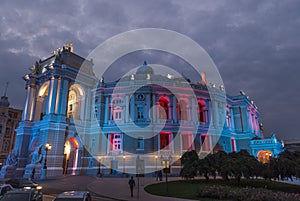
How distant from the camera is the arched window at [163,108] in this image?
170 feet

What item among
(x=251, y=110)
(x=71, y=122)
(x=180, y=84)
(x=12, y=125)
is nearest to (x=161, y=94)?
(x=180, y=84)

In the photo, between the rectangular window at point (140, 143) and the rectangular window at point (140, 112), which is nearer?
the rectangular window at point (140, 143)

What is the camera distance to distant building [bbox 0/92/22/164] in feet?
229

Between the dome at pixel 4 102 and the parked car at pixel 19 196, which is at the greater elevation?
the dome at pixel 4 102

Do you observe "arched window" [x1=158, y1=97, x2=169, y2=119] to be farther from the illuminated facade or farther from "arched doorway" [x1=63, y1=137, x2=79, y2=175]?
"arched doorway" [x1=63, y1=137, x2=79, y2=175]

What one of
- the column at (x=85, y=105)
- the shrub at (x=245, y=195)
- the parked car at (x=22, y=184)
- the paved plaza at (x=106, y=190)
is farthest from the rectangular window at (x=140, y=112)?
the shrub at (x=245, y=195)

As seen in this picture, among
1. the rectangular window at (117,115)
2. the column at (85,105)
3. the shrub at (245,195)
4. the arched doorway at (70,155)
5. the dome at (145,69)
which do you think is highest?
the dome at (145,69)

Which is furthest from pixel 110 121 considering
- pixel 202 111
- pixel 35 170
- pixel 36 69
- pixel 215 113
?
pixel 215 113

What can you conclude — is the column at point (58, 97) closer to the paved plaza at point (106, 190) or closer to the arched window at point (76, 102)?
the arched window at point (76, 102)

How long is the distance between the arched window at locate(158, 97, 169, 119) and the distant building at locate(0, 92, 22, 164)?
51334mm

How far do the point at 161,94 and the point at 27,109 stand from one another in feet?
102

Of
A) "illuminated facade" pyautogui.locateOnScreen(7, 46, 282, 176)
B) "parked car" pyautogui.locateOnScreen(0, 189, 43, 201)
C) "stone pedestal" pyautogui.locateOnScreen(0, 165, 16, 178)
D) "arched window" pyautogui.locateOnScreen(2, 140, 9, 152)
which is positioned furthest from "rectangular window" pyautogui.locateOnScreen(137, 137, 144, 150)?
"arched window" pyautogui.locateOnScreen(2, 140, 9, 152)

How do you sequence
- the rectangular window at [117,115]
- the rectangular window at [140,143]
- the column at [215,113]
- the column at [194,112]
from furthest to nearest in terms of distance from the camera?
the column at [215,113], the column at [194,112], the rectangular window at [117,115], the rectangular window at [140,143]

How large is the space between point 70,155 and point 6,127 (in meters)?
36.4
